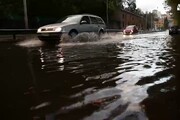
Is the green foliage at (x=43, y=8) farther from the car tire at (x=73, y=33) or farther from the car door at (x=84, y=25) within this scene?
the car tire at (x=73, y=33)

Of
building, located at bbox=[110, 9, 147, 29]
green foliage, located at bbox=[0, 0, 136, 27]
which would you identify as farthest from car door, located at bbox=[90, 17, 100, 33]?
building, located at bbox=[110, 9, 147, 29]

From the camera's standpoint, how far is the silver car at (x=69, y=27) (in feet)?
51.0

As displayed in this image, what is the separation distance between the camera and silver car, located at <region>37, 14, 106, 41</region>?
51.0ft

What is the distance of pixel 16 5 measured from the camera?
3562 cm

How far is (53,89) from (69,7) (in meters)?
37.5

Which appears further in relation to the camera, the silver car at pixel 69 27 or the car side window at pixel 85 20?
the car side window at pixel 85 20

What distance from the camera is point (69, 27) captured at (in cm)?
1595

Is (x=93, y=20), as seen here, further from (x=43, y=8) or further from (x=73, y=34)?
(x=43, y=8)

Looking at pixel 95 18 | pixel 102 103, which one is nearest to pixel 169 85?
pixel 102 103

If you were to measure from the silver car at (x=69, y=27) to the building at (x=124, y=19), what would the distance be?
4921 cm

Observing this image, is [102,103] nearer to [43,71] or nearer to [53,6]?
[43,71]

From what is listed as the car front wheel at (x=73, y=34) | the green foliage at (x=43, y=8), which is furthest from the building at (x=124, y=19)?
the car front wheel at (x=73, y=34)

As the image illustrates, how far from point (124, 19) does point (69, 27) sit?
73866 mm

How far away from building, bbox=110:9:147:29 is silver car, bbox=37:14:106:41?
49.2 metres
